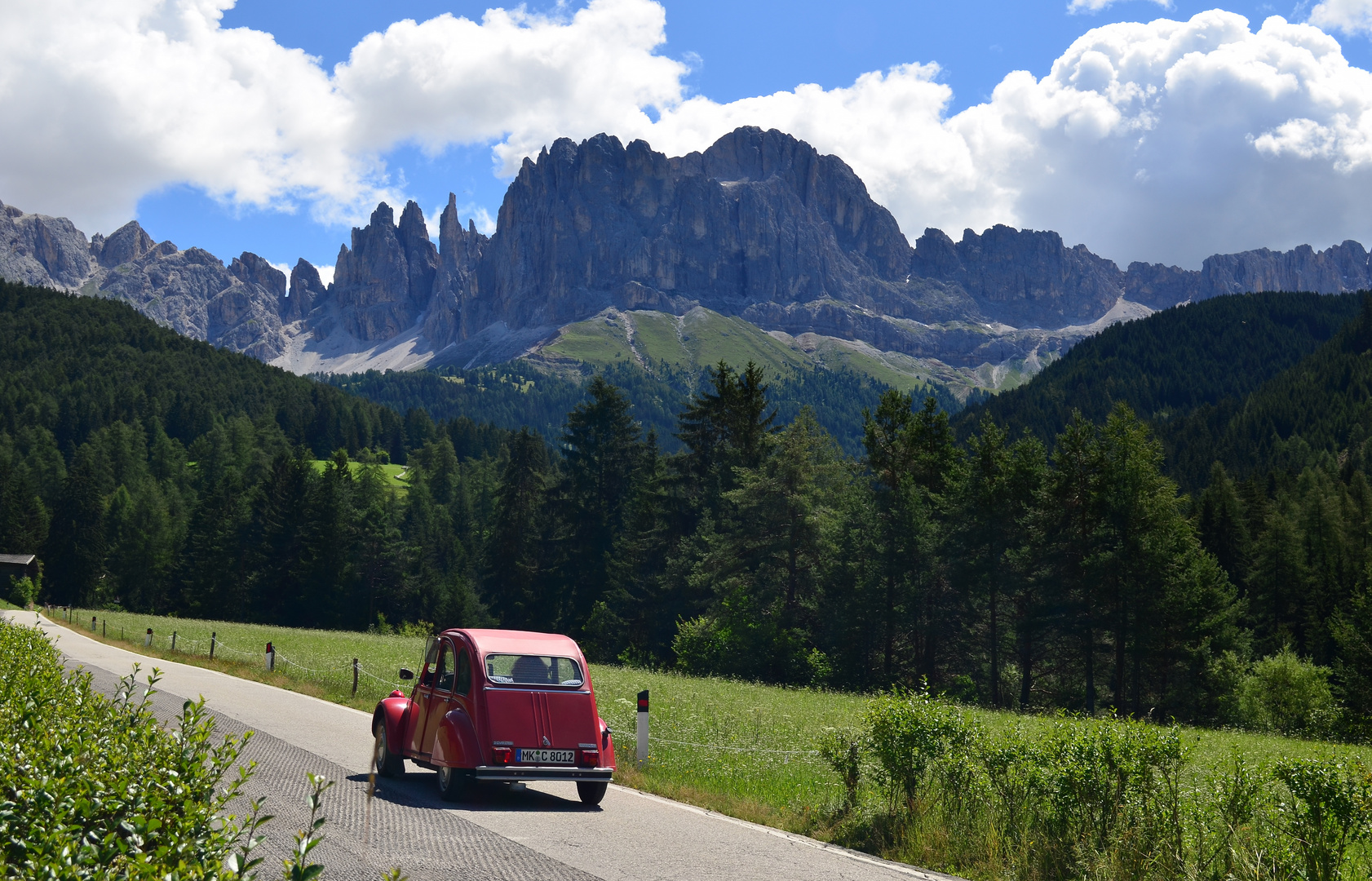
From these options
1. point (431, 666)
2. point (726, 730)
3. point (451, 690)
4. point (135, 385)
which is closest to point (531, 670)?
point (451, 690)

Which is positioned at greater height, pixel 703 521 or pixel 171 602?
pixel 703 521

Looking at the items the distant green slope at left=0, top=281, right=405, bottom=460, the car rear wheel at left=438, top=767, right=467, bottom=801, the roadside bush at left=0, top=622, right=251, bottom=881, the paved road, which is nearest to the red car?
the car rear wheel at left=438, top=767, right=467, bottom=801

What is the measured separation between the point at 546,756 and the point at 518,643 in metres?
1.60

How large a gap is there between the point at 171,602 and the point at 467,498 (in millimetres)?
30372

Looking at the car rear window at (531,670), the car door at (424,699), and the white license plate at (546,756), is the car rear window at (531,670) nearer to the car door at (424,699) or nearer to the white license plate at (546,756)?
the white license plate at (546,756)

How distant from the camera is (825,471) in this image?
5356 centimetres

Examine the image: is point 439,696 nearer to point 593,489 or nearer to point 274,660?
point 274,660

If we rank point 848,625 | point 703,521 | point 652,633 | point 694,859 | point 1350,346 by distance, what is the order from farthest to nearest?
point 1350,346 → point 652,633 → point 703,521 → point 848,625 → point 694,859

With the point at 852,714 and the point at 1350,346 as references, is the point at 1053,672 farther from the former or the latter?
the point at 1350,346

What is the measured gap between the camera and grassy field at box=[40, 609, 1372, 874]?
11477mm

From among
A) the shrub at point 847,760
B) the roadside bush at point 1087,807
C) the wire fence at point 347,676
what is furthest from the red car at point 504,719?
the roadside bush at point 1087,807

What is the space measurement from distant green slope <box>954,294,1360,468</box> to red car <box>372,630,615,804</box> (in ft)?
472

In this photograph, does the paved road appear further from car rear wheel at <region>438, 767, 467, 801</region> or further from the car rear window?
the car rear window

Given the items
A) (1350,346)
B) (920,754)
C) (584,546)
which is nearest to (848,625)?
(584,546)
